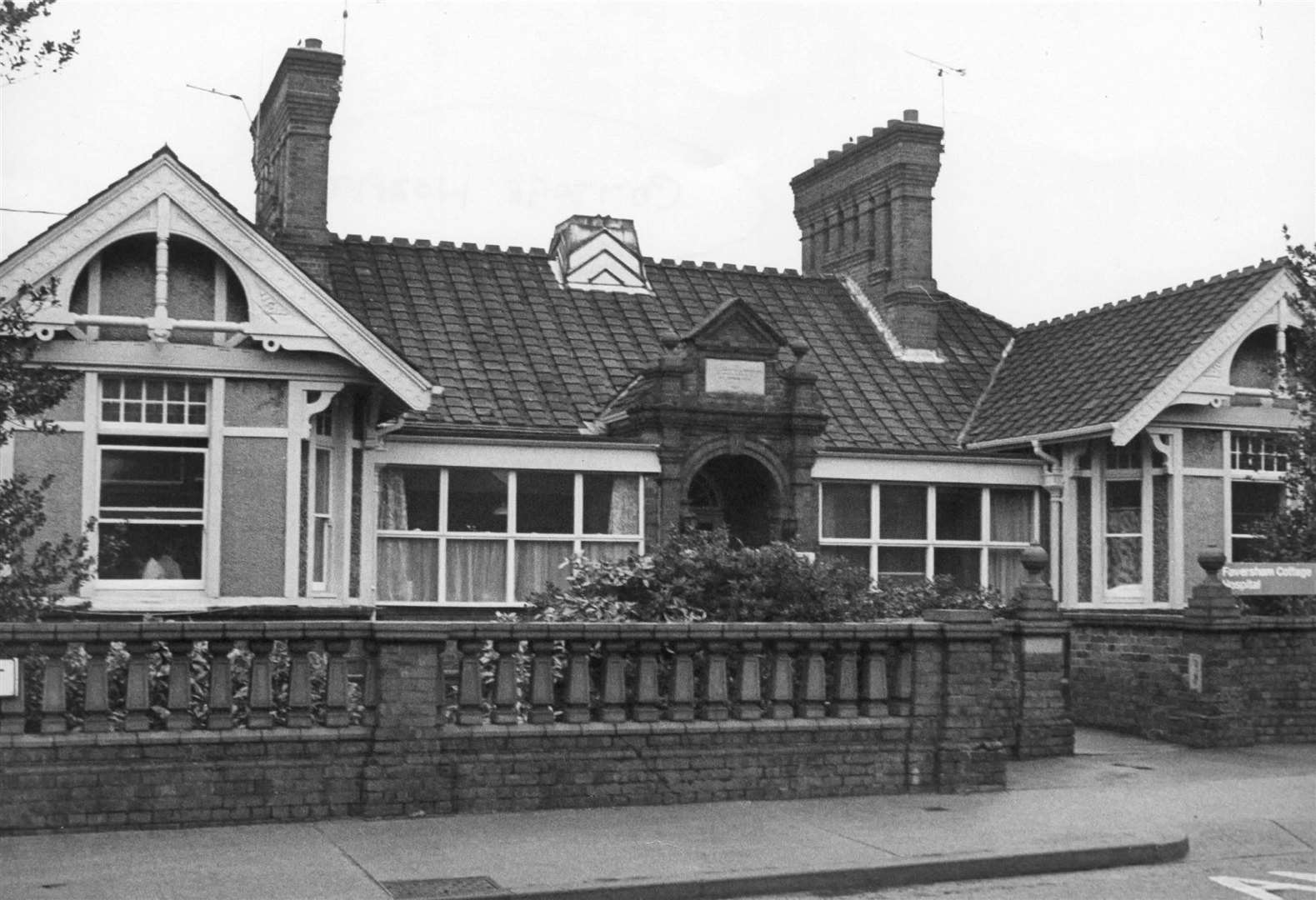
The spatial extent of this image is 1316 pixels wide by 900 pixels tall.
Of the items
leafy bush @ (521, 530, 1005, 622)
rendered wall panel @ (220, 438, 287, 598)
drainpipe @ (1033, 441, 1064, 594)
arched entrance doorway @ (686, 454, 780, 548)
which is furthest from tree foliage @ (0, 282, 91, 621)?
drainpipe @ (1033, 441, 1064, 594)

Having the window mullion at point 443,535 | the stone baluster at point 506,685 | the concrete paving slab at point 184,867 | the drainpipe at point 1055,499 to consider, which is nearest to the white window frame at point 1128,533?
the drainpipe at point 1055,499

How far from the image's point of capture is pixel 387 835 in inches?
400

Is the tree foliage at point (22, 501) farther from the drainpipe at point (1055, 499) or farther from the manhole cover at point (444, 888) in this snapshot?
the drainpipe at point (1055, 499)

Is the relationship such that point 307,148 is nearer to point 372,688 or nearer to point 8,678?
point 372,688

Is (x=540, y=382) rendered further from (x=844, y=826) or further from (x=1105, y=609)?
(x=844, y=826)

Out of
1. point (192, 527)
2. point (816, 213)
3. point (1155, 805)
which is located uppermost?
Result: point (816, 213)

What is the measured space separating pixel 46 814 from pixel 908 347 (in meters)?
16.1

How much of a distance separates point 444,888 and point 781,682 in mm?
3814

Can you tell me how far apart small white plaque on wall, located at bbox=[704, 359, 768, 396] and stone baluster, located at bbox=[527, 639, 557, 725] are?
8789 millimetres

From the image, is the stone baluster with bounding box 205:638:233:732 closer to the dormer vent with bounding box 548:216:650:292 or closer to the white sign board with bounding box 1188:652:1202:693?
the white sign board with bounding box 1188:652:1202:693

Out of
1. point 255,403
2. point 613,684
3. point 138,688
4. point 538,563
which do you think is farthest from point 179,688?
point 538,563

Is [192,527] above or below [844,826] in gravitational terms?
above

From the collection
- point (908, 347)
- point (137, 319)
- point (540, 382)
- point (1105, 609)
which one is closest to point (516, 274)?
point (540, 382)

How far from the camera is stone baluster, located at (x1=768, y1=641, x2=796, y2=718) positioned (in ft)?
38.9
